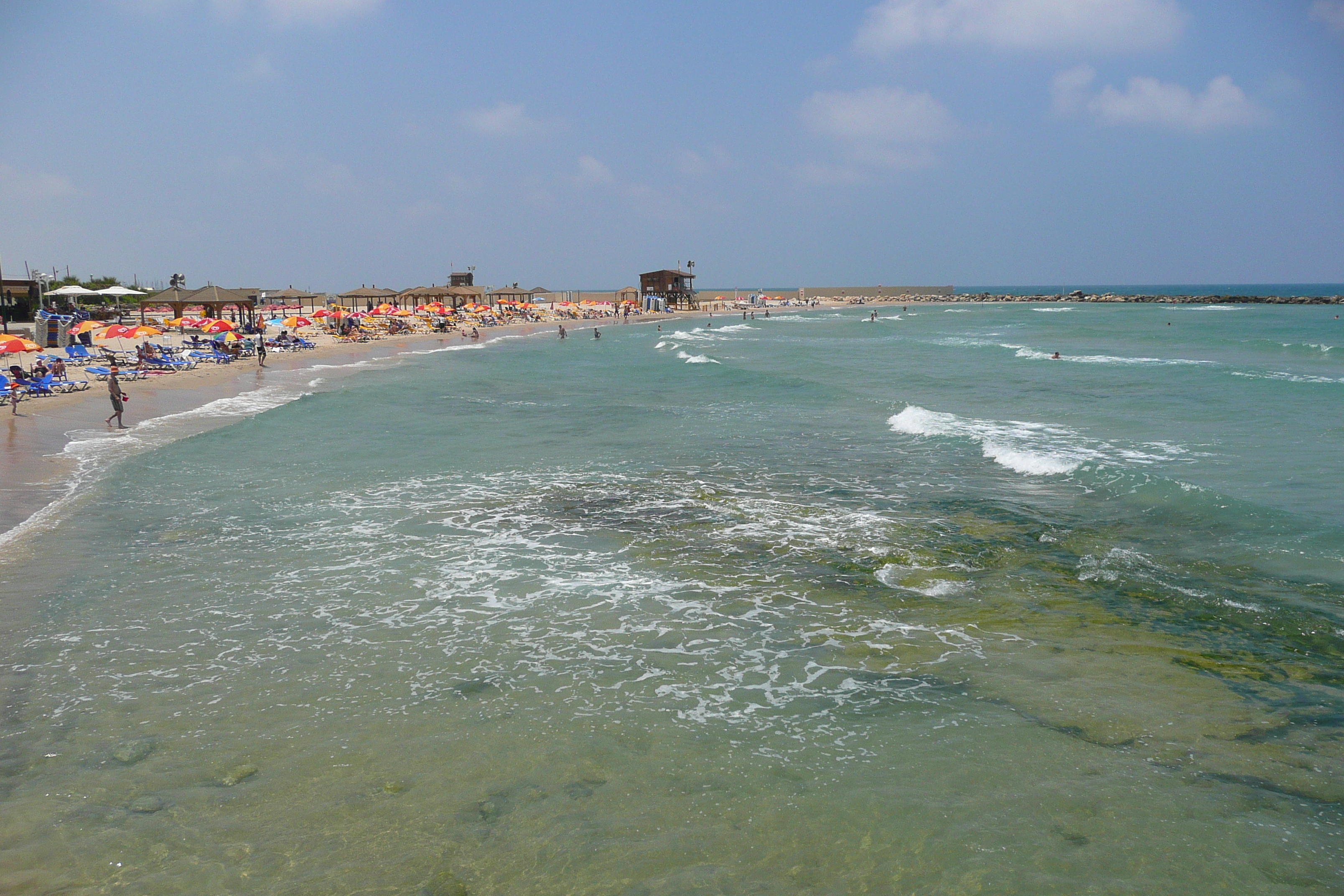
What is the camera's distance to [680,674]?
25.0 feet

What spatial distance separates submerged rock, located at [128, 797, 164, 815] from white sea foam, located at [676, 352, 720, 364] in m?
34.9

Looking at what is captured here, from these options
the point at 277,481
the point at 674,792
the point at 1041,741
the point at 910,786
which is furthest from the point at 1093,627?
the point at 277,481

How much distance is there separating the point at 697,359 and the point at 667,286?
62.6 meters

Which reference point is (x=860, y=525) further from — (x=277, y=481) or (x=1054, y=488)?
(x=277, y=481)

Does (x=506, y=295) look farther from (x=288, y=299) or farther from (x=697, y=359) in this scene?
(x=697, y=359)

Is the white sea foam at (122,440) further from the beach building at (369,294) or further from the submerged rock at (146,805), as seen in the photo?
the beach building at (369,294)

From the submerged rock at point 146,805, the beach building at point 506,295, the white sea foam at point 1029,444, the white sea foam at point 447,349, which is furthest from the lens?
the beach building at point 506,295

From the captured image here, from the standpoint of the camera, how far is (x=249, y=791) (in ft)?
18.8

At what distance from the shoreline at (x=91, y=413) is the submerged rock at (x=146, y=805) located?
7.41 metres

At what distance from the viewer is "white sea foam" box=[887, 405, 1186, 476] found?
53.4 feet

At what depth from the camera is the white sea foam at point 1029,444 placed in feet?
53.4

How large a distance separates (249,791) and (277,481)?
1049 centimetres

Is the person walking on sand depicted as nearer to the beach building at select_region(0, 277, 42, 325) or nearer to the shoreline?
the shoreline

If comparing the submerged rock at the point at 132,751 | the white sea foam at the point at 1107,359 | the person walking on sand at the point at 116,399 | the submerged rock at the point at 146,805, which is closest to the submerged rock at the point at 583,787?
the submerged rock at the point at 146,805
